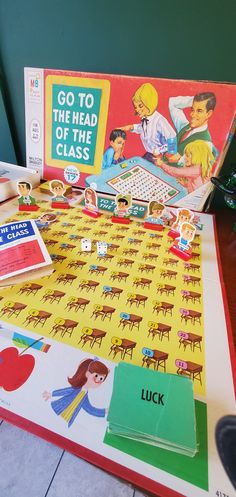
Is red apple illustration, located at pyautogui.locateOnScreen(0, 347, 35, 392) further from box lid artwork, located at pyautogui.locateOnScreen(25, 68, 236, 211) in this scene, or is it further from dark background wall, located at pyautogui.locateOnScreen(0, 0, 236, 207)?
dark background wall, located at pyautogui.locateOnScreen(0, 0, 236, 207)

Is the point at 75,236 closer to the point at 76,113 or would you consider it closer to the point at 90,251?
the point at 90,251

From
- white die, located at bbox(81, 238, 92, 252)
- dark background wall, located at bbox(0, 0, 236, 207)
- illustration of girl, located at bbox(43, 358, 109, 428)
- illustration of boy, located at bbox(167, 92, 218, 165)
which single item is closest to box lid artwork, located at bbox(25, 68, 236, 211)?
illustration of boy, located at bbox(167, 92, 218, 165)

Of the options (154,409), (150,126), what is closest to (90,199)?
(150,126)

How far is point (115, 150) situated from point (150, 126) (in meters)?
0.16

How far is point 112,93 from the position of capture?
2.91 ft

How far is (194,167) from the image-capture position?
2.92ft

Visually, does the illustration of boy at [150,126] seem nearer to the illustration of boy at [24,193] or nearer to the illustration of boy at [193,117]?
the illustration of boy at [193,117]

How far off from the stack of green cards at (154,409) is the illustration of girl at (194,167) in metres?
0.71

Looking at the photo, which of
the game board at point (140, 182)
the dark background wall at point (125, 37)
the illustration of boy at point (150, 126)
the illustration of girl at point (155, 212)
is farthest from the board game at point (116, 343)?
the dark background wall at point (125, 37)

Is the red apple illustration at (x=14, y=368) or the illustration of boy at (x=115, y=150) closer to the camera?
the red apple illustration at (x=14, y=368)

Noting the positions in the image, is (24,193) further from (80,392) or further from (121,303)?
(80,392)

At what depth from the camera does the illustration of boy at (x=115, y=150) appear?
0.93 meters

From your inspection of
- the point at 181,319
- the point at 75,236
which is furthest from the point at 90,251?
the point at 181,319

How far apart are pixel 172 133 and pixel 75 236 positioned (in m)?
0.50
